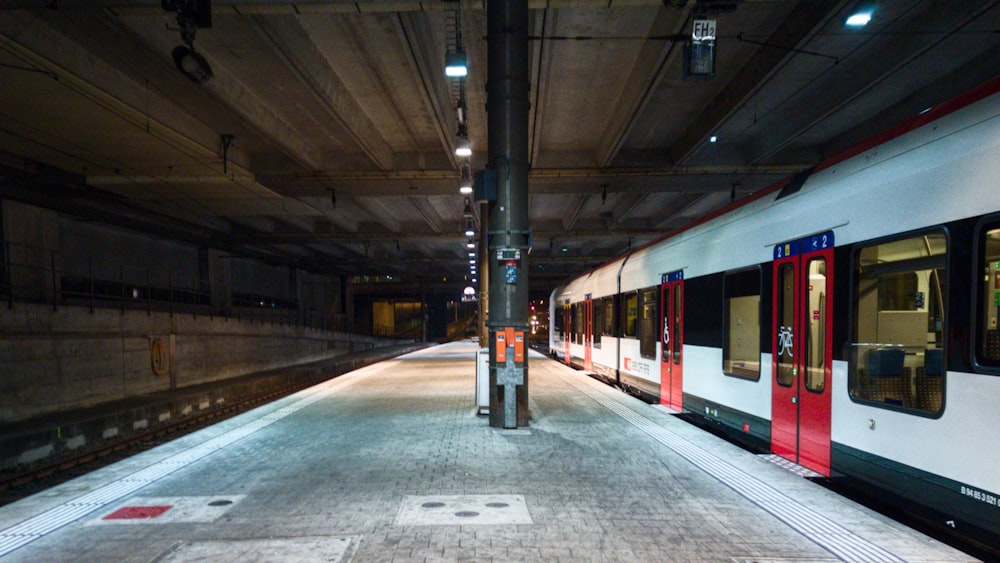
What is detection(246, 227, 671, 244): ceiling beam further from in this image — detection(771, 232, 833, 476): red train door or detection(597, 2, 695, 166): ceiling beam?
detection(771, 232, 833, 476): red train door

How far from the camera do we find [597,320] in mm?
16203

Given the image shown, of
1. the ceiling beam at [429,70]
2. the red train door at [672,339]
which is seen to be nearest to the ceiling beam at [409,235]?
the ceiling beam at [429,70]

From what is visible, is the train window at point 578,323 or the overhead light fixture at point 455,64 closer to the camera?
the overhead light fixture at point 455,64

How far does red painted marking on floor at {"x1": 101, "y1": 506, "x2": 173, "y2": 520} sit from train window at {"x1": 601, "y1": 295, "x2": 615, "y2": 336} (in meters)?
11.2

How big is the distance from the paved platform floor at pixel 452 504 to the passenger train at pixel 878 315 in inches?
20.8

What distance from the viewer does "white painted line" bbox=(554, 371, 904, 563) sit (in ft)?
12.8

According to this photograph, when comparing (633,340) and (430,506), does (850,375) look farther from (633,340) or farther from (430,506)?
(633,340)

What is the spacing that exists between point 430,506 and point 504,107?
5793 mm

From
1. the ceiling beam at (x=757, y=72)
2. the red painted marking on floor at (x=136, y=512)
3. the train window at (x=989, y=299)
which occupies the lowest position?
the red painted marking on floor at (x=136, y=512)

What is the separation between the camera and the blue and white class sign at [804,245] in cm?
556

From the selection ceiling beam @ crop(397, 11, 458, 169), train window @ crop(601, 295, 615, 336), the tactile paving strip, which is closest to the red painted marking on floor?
the tactile paving strip

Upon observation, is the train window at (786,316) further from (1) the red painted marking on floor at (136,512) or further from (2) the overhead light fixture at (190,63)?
(2) the overhead light fixture at (190,63)

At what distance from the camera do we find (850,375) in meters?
5.14

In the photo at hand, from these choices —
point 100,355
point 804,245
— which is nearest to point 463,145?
point 804,245
